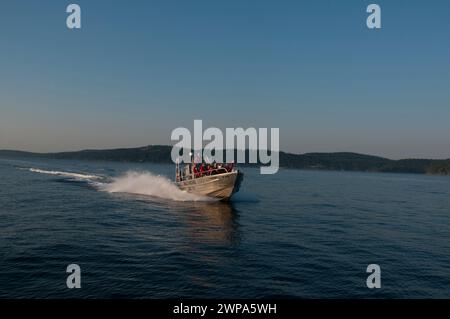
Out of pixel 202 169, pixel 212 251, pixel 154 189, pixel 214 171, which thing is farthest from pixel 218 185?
pixel 212 251

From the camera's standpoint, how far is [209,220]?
36.2m

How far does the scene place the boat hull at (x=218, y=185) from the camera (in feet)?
152

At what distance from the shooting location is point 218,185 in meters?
47.2

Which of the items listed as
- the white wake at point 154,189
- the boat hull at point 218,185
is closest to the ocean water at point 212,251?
the boat hull at point 218,185

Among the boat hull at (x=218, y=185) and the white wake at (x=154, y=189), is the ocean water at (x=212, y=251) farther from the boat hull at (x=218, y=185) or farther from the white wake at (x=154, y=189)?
the white wake at (x=154, y=189)

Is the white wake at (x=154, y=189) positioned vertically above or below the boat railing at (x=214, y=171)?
below

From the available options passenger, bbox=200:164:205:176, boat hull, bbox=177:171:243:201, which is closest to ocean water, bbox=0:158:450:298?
boat hull, bbox=177:171:243:201

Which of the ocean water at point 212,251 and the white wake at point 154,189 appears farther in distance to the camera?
the white wake at point 154,189

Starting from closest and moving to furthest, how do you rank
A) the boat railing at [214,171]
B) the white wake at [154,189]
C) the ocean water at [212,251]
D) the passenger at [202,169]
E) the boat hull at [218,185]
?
the ocean water at [212,251] < the boat hull at [218,185] < the boat railing at [214,171] < the passenger at [202,169] < the white wake at [154,189]

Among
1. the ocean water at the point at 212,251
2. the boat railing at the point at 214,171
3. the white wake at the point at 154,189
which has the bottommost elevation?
the ocean water at the point at 212,251

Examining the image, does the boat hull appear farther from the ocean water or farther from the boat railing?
the ocean water

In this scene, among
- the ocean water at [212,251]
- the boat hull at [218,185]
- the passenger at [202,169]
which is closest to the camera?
the ocean water at [212,251]
